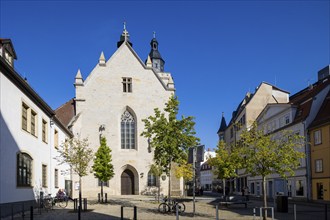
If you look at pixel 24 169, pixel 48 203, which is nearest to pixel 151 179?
pixel 48 203

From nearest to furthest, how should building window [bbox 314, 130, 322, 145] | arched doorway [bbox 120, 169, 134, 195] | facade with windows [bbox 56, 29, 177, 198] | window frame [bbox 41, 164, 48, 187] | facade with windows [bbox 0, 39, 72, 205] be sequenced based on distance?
facade with windows [bbox 0, 39, 72, 205] < window frame [bbox 41, 164, 48, 187] < building window [bbox 314, 130, 322, 145] < facade with windows [bbox 56, 29, 177, 198] < arched doorway [bbox 120, 169, 134, 195]

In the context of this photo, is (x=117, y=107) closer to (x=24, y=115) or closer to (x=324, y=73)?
(x=24, y=115)

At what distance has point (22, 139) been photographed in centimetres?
2408

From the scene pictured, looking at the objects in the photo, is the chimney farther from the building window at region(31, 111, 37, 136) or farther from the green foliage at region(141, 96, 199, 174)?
the building window at region(31, 111, 37, 136)

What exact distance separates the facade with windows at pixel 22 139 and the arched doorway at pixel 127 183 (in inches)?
583

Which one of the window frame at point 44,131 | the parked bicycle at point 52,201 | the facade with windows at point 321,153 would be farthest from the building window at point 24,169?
the facade with windows at point 321,153

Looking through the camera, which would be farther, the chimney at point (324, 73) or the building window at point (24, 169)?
the chimney at point (324, 73)

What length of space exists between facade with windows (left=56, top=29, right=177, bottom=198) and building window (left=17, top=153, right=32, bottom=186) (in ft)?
67.0

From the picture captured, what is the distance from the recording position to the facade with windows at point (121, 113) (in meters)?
47.3

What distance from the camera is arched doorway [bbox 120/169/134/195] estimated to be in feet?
158

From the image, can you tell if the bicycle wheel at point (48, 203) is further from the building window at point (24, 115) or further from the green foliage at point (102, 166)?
the green foliage at point (102, 166)

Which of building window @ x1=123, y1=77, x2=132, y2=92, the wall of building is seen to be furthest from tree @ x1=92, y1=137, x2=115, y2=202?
building window @ x1=123, y1=77, x2=132, y2=92

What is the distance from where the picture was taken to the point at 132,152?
156 ft

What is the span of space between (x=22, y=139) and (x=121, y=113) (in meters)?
25.0
